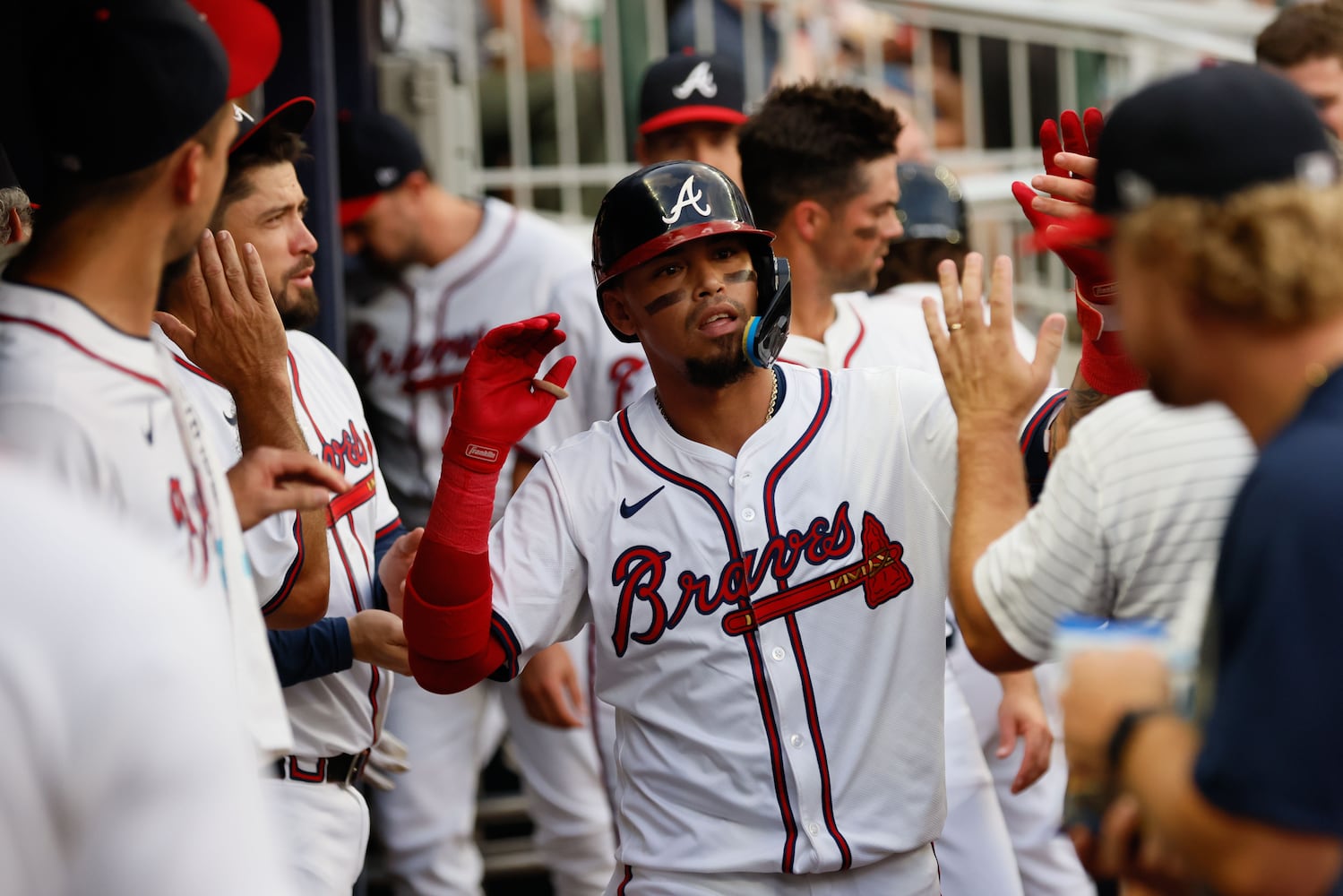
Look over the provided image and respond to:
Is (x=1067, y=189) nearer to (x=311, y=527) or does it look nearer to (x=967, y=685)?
(x=311, y=527)

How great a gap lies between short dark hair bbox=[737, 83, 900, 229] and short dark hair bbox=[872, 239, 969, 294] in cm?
74

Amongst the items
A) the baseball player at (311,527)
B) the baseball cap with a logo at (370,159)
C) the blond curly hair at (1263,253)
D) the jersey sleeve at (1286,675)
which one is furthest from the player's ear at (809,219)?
the jersey sleeve at (1286,675)

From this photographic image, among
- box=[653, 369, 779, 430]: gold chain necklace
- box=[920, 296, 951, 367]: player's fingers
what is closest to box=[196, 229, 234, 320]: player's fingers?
box=[653, 369, 779, 430]: gold chain necklace

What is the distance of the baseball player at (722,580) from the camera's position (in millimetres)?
2734

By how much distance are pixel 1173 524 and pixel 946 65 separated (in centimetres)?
558

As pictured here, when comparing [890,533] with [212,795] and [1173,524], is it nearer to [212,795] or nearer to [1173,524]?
[1173,524]

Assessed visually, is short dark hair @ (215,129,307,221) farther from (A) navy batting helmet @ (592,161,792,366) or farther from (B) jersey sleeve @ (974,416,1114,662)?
(B) jersey sleeve @ (974,416,1114,662)

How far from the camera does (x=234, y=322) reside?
2738 mm

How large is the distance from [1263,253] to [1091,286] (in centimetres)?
129

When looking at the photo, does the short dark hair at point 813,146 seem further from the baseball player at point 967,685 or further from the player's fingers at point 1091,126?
the player's fingers at point 1091,126

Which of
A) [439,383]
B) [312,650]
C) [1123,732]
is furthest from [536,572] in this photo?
[439,383]

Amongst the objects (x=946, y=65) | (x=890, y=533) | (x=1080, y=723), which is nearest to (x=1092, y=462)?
(x=1080, y=723)

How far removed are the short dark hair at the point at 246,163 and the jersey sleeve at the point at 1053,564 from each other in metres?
1.87

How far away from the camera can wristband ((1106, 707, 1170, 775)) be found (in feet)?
5.23
